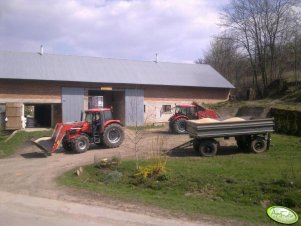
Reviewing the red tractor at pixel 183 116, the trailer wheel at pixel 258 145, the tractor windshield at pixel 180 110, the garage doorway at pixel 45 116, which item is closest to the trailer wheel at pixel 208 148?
the trailer wheel at pixel 258 145

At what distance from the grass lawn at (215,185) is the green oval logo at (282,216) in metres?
0.21

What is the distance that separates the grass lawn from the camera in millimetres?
9867

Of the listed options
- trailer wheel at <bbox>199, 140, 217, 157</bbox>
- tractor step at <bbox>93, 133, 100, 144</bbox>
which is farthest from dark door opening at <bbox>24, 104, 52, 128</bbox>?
trailer wheel at <bbox>199, 140, 217, 157</bbox>

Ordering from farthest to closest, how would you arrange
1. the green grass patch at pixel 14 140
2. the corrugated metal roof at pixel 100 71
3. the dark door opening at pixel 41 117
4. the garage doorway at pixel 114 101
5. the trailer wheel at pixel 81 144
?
the dark door opening at pixel 41 117
the garage doorway at pixel 114 101
the corrugated metal roof at pixel 100 71
the green grass patch at pixel 14 140
the trailer wheel at pixel 81 144

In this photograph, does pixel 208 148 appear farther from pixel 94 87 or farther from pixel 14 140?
pixel 94 87

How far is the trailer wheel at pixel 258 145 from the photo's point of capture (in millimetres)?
16417

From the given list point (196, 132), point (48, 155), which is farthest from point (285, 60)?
point (48, 155)

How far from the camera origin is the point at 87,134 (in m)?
19.2

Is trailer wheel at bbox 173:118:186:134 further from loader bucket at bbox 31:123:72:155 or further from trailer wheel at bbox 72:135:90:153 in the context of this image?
loader bucket at bbox 31:123:72:155

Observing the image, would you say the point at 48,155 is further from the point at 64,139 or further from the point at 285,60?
the point at 285,60

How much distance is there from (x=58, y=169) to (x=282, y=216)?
30.1ft

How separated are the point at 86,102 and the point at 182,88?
9246 mm

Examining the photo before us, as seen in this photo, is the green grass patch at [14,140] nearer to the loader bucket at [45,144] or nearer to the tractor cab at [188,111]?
the loader bucket at [45,144]

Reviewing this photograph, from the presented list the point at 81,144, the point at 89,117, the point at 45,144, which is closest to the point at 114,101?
the point at 89,117
